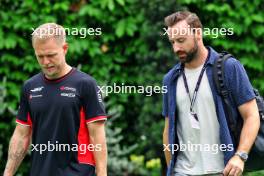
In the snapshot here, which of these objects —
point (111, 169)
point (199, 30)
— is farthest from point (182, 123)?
point (111, 169)

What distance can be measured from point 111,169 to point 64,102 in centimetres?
439

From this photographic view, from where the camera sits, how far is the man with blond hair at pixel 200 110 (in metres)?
5.16

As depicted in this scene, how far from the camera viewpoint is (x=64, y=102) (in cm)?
514

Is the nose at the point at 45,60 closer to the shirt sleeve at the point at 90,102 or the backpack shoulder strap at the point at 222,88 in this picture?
the shirt sleeve at the point at 90,102

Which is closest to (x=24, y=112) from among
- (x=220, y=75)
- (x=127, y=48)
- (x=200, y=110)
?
(x=200, y=110)

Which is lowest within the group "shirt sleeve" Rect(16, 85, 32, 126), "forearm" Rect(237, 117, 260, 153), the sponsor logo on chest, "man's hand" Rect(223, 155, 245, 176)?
"man's hand" Rect(223, 155, 245, 176)

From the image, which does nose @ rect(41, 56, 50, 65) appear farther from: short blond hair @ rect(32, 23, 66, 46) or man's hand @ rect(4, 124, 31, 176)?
man's hand @ rect(4, 124, 31, 176)

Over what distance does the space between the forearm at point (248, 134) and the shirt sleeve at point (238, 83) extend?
0.47 feet

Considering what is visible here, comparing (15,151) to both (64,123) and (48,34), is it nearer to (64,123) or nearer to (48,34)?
(64,123)

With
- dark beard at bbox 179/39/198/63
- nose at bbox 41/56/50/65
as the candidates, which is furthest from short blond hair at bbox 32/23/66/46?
dark beard at bbox 179/39/198/63

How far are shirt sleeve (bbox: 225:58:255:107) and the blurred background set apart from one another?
4215mm

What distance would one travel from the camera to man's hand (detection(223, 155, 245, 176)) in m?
5.03

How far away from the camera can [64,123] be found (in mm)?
5148

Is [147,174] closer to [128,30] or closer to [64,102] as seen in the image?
[128,30]
